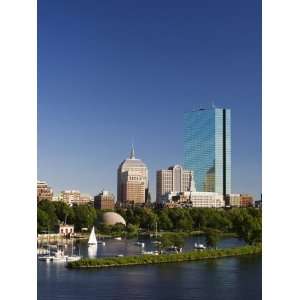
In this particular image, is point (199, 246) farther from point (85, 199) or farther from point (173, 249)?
point (85, 199)

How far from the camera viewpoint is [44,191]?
16.6 feet

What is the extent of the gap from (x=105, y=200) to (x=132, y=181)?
12.5 inches

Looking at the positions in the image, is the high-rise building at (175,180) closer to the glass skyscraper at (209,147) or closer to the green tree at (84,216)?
the glass skyscraper at (209,147)

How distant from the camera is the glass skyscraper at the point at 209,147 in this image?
4477 millimetres

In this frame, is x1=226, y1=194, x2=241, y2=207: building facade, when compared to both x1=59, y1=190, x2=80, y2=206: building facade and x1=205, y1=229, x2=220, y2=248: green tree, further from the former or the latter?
x1=59, y1=190, x2=80, y2=206: building facade

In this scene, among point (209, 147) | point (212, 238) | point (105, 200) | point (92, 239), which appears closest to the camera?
point (209, 147)

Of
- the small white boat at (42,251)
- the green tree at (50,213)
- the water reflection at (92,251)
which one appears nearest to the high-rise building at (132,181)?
the water reflection at (92,251)

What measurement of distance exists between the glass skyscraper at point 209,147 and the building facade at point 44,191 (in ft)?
3.79

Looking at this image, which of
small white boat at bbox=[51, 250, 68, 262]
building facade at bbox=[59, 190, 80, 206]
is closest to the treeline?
building facade at bbox=[59, 190, 80, 206]

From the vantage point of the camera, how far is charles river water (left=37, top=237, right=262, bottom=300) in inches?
175

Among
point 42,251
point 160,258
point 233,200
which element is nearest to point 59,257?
point 42,251
